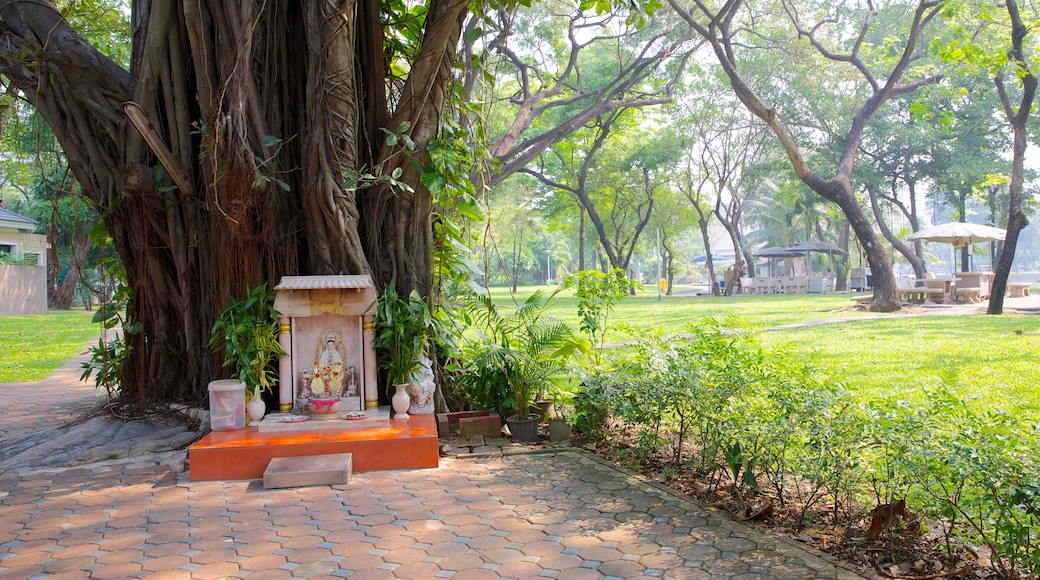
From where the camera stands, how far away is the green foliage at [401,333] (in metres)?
5.49

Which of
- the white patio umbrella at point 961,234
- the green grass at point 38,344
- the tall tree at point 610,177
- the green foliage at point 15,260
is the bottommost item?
the green grass at point 38,344

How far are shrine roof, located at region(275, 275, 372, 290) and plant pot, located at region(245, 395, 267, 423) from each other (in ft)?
2.64

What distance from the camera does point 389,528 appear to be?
11.9 ft

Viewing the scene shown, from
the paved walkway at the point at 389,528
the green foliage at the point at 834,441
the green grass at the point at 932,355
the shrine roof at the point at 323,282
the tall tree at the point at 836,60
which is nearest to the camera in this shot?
the green foliage at the point at 834,441

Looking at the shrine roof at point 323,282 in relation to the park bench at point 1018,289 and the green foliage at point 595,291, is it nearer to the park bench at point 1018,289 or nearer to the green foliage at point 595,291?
the green foliage at point 595,291

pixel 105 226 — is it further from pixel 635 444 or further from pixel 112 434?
pixel 635 444

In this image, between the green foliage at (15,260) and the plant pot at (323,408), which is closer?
the plant pot at (323,408)

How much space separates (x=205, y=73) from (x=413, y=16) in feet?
5.59

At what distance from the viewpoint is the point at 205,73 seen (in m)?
5.43

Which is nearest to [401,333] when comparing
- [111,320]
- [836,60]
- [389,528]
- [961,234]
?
[389,528]

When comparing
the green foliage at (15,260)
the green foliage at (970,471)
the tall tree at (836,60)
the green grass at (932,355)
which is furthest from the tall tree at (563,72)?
the green foliage at (15,260)

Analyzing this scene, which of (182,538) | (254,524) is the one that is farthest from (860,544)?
(182,538)

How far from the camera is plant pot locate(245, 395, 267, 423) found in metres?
5.24

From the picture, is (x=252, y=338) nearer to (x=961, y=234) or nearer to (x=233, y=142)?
(x=233, y=142)
